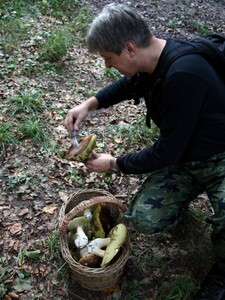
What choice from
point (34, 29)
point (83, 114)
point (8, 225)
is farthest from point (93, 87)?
point (8, 225)

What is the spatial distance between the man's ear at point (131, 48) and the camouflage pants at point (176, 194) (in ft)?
3.01

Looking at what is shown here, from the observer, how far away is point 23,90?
440 centimetres

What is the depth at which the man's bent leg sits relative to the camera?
263cm

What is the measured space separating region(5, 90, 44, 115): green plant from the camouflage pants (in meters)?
1.95

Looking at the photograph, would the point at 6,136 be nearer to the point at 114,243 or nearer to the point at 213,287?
the point at 114,243

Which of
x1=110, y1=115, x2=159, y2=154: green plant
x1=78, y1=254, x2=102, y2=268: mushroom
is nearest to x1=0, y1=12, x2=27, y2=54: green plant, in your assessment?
x1=110, y1=115, x2=159, y2=154: green plant

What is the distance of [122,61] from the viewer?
2.23 meters

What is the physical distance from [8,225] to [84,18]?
12.9ft

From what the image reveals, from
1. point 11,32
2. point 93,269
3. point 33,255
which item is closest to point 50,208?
point 33,255

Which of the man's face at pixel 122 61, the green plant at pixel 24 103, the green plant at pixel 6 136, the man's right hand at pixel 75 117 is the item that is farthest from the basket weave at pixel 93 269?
the green plant at pixel 24 103

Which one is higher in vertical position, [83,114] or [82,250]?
[83,114]

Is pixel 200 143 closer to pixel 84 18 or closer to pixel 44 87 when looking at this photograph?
pixel 44 87

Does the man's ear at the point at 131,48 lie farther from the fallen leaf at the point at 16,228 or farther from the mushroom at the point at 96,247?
the fallen leaf at the point at 16,228

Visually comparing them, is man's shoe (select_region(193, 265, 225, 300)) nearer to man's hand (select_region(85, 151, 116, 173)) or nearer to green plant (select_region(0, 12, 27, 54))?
man's hand (select_region(85, 151, 116, 173))
